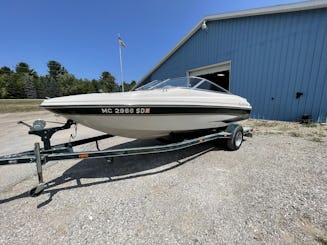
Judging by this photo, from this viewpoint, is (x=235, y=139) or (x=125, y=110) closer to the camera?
(x=125, y=110)

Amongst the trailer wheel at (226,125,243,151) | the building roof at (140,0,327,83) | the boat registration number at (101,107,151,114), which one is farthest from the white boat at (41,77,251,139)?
the building roof at (140,0,327,83)

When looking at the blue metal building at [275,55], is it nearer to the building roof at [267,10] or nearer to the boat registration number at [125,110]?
the building roof at [267,10]

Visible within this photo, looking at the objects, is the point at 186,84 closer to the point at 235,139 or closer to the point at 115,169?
the point at 235,139

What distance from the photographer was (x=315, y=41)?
596 centimetres

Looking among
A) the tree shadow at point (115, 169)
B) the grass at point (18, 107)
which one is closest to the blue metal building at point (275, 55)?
the tree shadow at point (115, 169)

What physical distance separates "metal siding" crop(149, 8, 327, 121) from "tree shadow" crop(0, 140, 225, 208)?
476 cm

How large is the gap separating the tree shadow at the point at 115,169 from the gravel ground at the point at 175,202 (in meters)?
0.02

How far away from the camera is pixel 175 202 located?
212 centimetres

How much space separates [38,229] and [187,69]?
11510 mm

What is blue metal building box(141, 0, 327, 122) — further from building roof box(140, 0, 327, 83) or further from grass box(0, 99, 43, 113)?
grass box(0, 99, 43, 113)

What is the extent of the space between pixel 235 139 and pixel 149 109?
228 cm

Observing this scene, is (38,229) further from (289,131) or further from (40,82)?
(40,82)

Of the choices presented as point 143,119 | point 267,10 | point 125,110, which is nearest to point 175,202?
point 143,119

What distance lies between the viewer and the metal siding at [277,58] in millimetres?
5988
